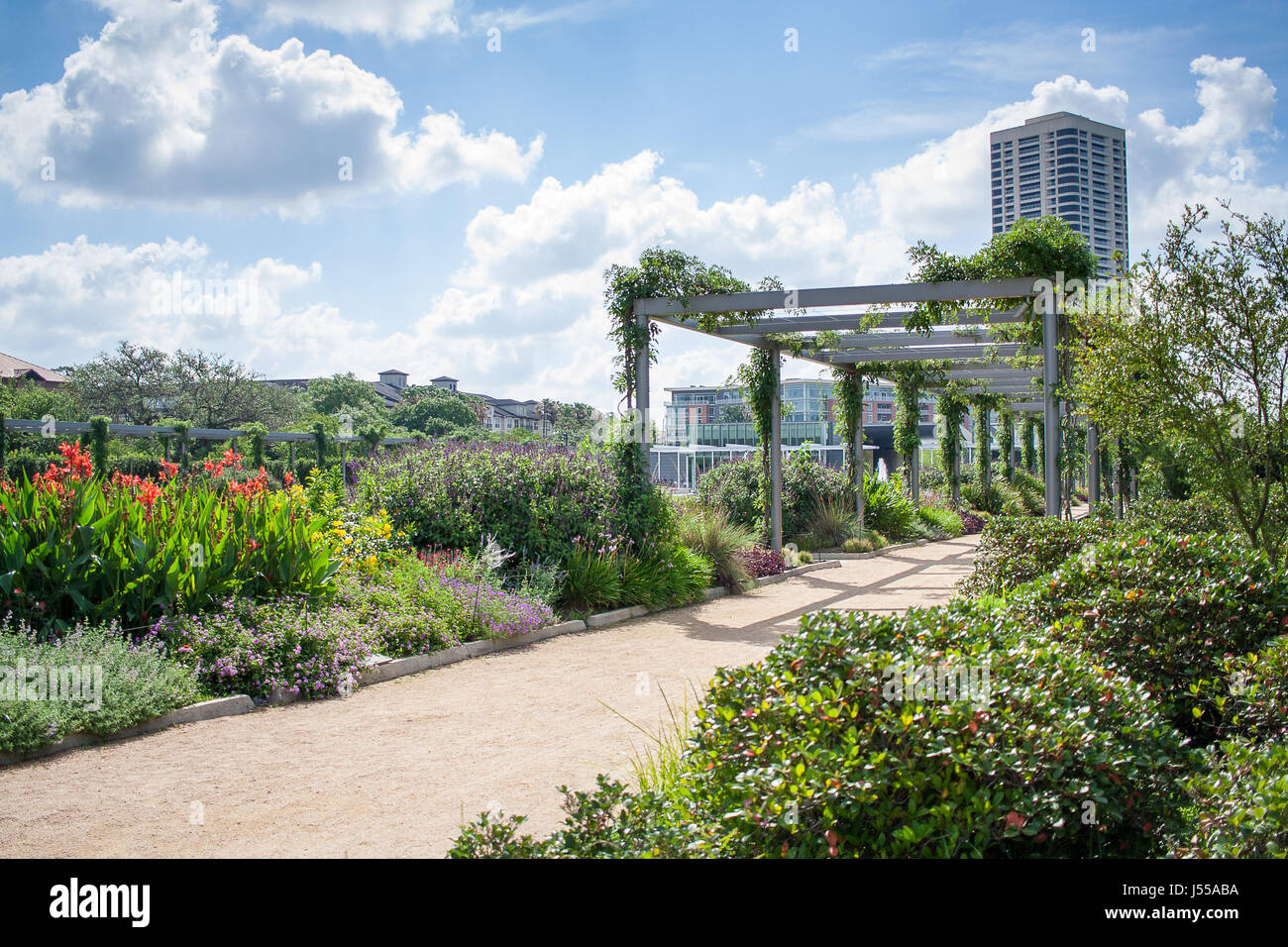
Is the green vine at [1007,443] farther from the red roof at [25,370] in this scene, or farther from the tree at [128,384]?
the red roof at [25,370]

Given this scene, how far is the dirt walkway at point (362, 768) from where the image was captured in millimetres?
3469

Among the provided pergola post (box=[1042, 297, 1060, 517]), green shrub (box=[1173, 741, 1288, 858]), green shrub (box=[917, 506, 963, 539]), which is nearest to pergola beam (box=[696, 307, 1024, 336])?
pergola post (box=[1042, 297, 1060, 517])

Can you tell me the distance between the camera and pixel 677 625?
8.70 meters

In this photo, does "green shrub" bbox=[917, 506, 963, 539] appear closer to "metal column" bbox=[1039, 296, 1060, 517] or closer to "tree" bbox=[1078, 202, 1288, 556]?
"metal column" bbox=[1039, 296, 1060, 517]

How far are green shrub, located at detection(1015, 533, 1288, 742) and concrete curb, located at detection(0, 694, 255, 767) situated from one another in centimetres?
450

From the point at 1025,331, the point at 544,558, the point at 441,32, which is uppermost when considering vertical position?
the point at 441,32

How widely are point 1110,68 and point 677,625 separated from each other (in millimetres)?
6158

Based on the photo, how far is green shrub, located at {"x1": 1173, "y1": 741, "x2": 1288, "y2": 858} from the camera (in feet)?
7.07

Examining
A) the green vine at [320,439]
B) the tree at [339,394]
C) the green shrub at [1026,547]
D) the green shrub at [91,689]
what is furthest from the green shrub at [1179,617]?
the tree at [339,394]

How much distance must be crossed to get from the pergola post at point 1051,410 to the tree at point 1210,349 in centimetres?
300

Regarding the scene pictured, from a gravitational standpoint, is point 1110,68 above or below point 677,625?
above

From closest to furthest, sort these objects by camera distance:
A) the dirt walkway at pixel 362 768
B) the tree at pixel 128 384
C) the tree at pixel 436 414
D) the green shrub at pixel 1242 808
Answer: the green shrub at pixel 1242 808
the dirt walkway at pixel 362 768
the tree at pixel 128 384
the tree at pixel 436 414
